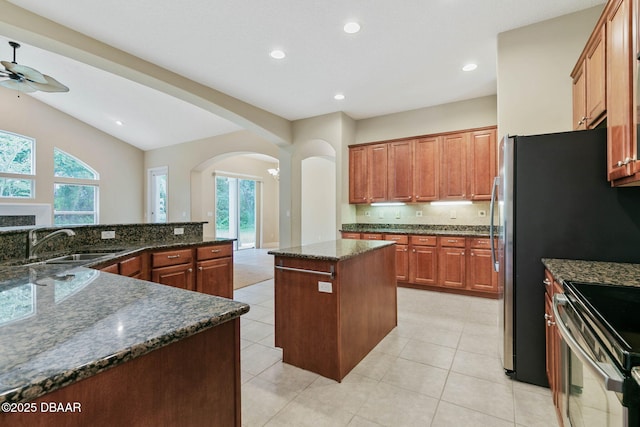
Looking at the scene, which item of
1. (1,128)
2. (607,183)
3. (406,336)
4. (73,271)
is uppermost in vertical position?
(1,128)

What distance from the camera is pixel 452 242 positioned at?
14.1ft

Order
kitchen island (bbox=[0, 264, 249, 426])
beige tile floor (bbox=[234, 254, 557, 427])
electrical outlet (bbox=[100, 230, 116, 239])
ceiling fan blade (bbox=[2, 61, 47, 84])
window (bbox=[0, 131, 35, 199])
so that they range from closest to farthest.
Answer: kitchen island (bbox=[0, 264, 249, 426]) < beige tile floor (bbox=[234, 254, 557, 427]) < electrical outlet (bbox=[100, 230, 116, 239]) < ceiling fan blade (bbox=[2, 61, 47, 84]) < window (bbox=[0, 131, 35, 199])

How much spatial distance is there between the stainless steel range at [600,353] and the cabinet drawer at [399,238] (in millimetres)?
3208

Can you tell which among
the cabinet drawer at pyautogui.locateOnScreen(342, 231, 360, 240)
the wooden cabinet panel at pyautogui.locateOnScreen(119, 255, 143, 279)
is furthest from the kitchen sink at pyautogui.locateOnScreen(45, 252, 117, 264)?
the cabinet drawer at pyautogui.locateOnScreen(342, 231, 360, 240)

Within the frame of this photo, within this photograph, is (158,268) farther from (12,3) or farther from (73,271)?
(12,3)

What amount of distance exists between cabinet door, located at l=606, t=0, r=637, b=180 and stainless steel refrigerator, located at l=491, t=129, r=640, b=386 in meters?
0.17

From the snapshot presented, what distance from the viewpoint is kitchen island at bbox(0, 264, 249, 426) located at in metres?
0.61

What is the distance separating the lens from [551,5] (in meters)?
2.60

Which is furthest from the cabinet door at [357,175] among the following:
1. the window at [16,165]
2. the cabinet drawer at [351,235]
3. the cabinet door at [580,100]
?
the window at [16,165]

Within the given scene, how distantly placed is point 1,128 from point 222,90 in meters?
5.71

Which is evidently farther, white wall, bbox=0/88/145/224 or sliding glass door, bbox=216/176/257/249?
sliding glass door, bbox=216/176/257/249

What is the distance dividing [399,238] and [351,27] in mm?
3027

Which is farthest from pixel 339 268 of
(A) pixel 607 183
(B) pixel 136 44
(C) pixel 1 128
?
(C) pixel 1 128

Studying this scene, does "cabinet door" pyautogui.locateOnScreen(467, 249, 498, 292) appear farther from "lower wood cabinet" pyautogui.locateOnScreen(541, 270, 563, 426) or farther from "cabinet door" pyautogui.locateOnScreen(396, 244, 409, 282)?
"lower wood cabinet" pyautogui.locateOnScreen(541, 270, 563, 426)
